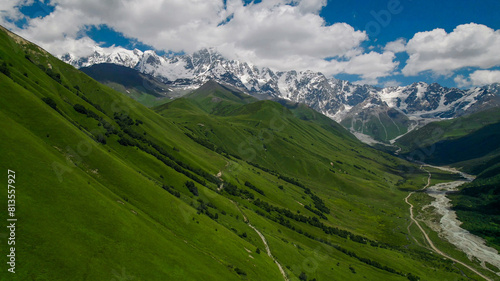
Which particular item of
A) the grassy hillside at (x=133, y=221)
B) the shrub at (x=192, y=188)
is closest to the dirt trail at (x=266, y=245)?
the grassy hillside at (x=133, y=221)

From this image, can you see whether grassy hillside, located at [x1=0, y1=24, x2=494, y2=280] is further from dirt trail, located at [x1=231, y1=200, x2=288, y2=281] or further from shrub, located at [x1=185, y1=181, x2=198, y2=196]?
dirt trail, located at [x1=231, y1=200, x2=288, y2=281]

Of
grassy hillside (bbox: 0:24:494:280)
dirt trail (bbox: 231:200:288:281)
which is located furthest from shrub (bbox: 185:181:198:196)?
dirt trail (bbox: 231:200:288:281)

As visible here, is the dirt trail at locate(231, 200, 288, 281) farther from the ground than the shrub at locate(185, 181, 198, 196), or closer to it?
closer to it

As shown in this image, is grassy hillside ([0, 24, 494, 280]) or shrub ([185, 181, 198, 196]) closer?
grassy hillside ([0, 24, 494, 280])

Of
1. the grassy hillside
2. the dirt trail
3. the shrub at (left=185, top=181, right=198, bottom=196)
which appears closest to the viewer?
the grassy hillside

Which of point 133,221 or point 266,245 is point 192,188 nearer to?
point 266,245

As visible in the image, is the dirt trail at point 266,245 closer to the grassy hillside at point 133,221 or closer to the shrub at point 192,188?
the grassy hillside at point 133,221

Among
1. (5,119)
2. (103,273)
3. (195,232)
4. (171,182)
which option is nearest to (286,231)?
(171,182)

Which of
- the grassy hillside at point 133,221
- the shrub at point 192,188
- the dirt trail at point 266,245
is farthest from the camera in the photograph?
the shrub at point 192,188

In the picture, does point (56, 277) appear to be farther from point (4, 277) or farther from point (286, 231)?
point (286, 231)

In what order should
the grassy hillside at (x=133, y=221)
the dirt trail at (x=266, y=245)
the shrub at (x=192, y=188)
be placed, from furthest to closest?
the shrub at (x=192, y=188) < the dirt trail at (x=266, y=245) < the grassy hillside at (x=133, y=221)

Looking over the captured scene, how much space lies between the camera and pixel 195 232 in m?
83.5

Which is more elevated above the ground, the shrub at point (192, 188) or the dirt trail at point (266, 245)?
the shrub at point (192, 188)

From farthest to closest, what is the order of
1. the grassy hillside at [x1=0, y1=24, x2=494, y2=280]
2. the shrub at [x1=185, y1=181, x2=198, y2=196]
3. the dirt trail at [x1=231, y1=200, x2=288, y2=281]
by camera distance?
the shrub at [x1=185, y1=181, x2=198, y2=196], the dirt trail at [x1=231, y1=200, x2=288, y2=281], the grassy hillside at [x1=0, y1=24, x2=494, y2=280]
